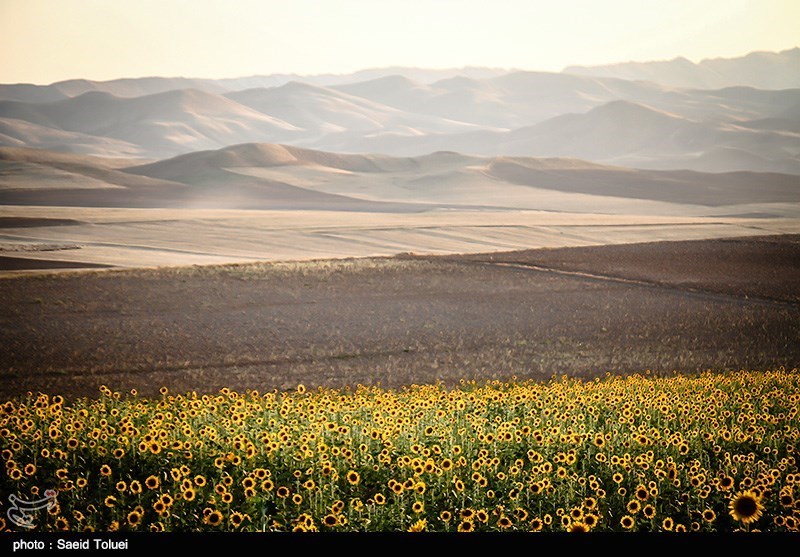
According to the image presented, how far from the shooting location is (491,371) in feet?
41.5

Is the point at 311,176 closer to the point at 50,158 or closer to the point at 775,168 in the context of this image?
the point at 50,158

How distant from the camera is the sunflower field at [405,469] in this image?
455 cm

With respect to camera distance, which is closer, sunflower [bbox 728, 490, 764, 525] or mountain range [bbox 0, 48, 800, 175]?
sunflower [bbox 728, 490, 764, 525]

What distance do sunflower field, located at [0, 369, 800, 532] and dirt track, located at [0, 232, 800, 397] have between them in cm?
525

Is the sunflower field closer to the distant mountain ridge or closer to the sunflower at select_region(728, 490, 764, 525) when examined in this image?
the sunflower at select_region(728, 490, 764, 525)

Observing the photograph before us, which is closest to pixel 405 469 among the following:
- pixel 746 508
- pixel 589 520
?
pixel 589 520

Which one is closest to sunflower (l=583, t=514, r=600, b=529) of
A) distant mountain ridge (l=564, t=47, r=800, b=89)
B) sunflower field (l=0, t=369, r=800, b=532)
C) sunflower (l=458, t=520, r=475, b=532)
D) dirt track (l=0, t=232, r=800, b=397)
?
sunflower field (l=0, t=369, r=800, b=532)

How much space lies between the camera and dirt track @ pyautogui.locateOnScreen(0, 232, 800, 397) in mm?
12469

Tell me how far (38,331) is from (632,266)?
642 inches

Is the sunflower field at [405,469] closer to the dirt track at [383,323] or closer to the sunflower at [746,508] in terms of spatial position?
the sunflower at [746,508]

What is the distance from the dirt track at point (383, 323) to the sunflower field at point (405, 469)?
525 centimetres

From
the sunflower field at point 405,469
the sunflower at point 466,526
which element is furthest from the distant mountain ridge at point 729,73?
the sunflower at point 466,526

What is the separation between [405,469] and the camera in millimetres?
5336

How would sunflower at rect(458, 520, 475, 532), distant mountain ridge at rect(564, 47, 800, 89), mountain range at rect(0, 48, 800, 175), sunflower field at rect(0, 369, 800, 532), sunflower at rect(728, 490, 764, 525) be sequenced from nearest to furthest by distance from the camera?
1. sunflower at rect(728, 490, 764, 525)
2. sunflower at rect(458, 520, 475, 532)
3. sunflower field at rect(0, 369, 800, 532)
4. distant mountain ridge at rect(564, 47, 800, 89)
5. mountain range at rect(0, 48, 800, 175)
